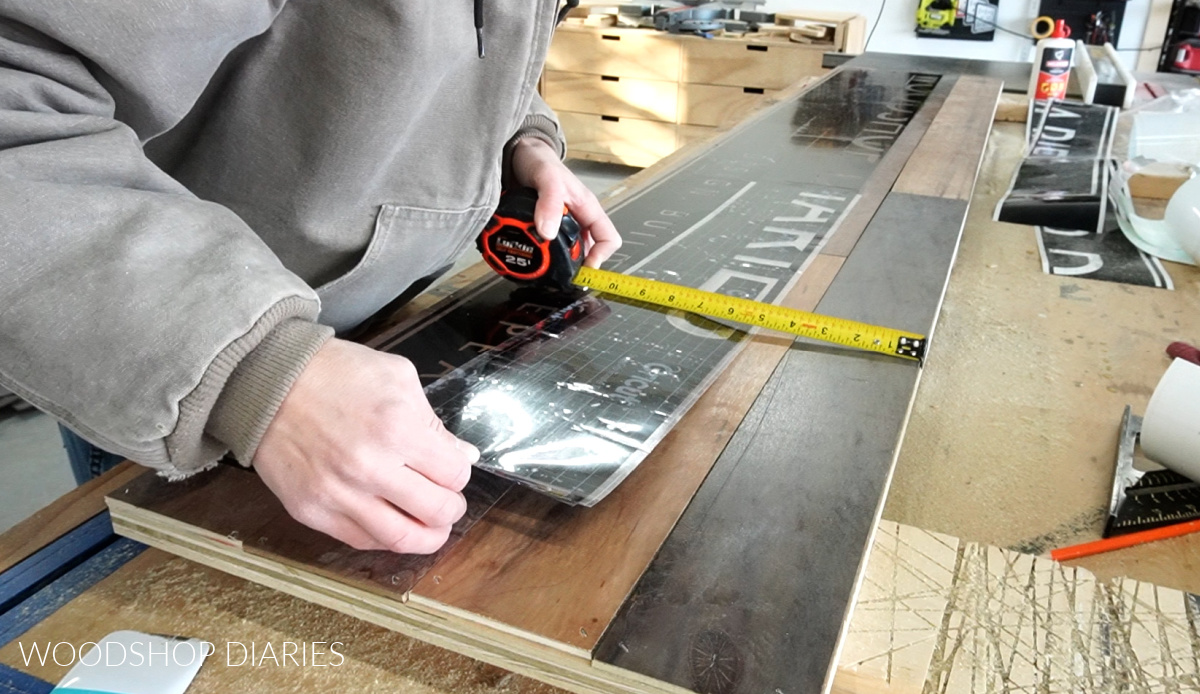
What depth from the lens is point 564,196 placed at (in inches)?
44.1

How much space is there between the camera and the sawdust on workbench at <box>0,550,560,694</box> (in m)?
0.62

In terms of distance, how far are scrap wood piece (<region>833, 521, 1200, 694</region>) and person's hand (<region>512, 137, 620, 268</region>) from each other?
1.87 feet

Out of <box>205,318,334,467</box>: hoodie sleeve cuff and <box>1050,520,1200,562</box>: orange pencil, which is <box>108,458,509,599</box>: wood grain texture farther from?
<box>1050,520,1200,562</box>: orange pencil

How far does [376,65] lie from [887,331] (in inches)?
25.4

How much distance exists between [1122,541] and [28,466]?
266 cm

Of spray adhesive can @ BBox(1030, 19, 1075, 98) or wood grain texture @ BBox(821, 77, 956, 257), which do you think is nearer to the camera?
wood grain texture @ BBox(821, 77, 956, 257)

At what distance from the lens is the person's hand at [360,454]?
1.95ft

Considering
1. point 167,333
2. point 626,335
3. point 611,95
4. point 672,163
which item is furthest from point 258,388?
point 611,95

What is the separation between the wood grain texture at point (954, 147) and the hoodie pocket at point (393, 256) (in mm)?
912

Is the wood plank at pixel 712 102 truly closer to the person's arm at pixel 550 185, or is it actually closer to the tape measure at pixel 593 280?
the person's arm at pixel 550 185

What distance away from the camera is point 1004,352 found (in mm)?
1106

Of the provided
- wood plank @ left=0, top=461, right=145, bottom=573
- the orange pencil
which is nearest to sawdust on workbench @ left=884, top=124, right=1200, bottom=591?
the orange pencil

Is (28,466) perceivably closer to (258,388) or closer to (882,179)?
(258,388)

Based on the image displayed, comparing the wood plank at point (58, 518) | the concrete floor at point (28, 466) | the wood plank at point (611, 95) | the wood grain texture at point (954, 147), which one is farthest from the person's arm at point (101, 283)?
the wood plank at point (611, 95)
